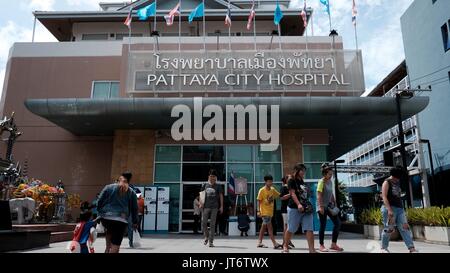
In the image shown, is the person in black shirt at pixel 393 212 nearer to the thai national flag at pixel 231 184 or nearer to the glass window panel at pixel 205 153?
the thai national flag at pixel 231 184

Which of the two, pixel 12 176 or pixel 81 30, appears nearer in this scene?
pixel 12 176

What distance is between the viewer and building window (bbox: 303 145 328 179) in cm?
1553

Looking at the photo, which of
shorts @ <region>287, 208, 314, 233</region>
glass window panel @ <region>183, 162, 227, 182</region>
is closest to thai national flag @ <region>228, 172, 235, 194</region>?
glass window panel @ <region>183, 162, 227, 182</region>

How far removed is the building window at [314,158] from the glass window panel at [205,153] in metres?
3.83

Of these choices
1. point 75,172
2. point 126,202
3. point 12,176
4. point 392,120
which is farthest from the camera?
point 75,172

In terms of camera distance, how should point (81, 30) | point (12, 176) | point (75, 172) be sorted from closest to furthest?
A: point (12, 176) → point (75, 172) → point (81, 30)

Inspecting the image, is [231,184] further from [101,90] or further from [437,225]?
[101,90]

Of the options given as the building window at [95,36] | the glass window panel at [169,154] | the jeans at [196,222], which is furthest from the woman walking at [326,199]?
the building window at [95,36]

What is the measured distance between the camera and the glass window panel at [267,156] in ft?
52.2

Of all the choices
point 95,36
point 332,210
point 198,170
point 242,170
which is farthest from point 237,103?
point 95,36

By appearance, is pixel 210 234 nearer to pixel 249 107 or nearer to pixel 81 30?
pixel 249 107
